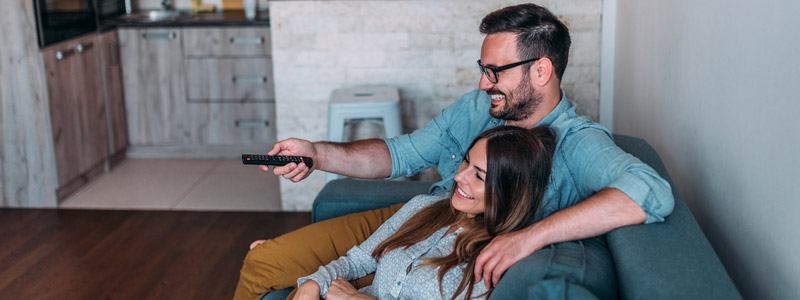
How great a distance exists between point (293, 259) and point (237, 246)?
4.28ft

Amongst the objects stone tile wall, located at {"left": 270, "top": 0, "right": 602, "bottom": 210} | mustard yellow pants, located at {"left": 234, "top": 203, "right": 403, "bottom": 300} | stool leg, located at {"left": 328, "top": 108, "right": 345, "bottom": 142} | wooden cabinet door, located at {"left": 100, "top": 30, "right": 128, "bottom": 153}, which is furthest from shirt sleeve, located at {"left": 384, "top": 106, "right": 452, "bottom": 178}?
wooden cabinet door, located at {"left": 100, "top": 30, "right": 128, "bottom": 153}

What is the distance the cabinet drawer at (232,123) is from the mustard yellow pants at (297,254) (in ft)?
8.12

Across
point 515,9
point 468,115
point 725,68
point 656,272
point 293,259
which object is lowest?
point 293,259

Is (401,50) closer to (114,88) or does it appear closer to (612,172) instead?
(612,172)

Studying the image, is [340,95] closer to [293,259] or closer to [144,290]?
[144,290]

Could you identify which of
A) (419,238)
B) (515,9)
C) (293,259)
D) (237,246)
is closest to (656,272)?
(419,238)

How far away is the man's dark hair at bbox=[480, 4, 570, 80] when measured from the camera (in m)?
1.79

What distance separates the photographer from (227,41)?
4184 mm

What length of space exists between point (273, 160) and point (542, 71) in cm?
70

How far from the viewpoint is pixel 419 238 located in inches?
65.1

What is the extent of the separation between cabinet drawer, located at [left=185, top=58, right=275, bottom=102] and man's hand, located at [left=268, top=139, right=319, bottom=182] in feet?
7.49

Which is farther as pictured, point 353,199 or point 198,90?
point 198,90

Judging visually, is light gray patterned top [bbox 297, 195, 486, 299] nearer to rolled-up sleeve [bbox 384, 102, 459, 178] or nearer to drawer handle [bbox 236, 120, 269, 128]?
rolled-up sleeve [bbox 384, 102, 459, 178]

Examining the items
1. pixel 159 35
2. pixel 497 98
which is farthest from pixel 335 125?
pixel 159 35
